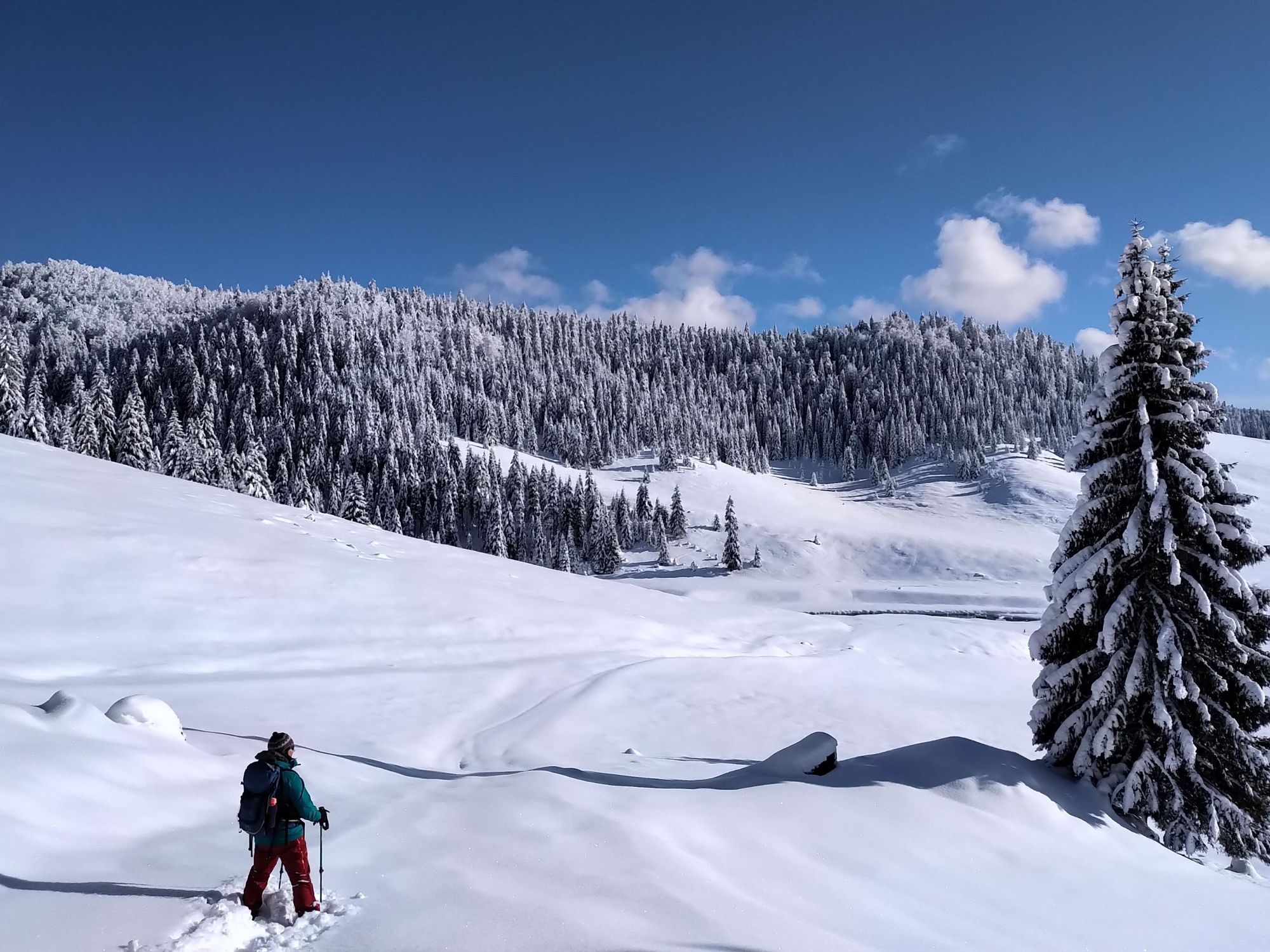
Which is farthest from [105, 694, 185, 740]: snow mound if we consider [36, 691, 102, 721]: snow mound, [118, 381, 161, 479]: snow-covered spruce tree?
[118, 381, 161, 479]: snow-covered spruce tree

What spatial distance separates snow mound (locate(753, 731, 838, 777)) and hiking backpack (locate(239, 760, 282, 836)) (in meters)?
7.87

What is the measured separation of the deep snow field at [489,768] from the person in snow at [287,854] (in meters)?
0.24

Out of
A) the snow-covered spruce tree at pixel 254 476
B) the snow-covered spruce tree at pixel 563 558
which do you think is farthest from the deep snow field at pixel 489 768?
the snow-covered spruce tree at pixel 563 558

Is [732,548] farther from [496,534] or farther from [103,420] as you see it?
[103,420]

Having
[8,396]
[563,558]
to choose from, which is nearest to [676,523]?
[563,558]

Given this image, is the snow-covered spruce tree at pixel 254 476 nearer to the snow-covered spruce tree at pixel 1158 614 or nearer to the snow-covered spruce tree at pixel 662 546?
the snow-covered spruce tree at pixel 662 546

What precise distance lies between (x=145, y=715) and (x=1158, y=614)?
17820mm

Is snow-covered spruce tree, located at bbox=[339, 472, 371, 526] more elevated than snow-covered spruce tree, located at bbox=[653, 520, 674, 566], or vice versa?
snow-covered spruce tree, located at bbox=[339, 472, 371, 526]

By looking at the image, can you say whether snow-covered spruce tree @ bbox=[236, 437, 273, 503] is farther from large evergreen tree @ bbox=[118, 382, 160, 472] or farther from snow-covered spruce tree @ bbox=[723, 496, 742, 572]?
snow-covered spruce tree @ bbox=[723, 496, 742, 572]

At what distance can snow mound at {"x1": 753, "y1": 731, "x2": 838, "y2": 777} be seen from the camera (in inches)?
443

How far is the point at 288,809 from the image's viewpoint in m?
6.05

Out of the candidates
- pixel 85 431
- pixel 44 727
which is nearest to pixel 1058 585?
pixel 44 727

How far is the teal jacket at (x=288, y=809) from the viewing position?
591 cm

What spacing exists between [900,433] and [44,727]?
613 ft
